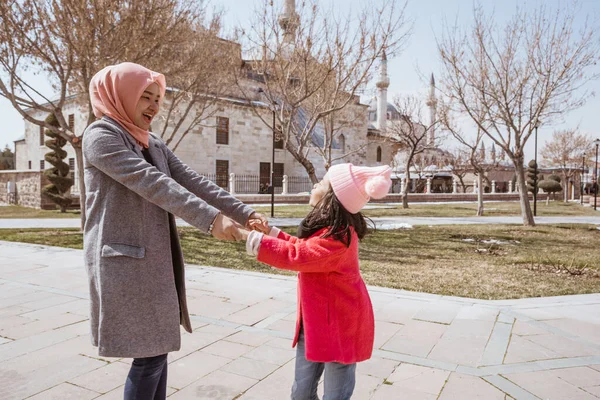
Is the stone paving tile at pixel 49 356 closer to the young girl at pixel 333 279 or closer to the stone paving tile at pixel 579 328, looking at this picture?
the young girl at pixel 333 279

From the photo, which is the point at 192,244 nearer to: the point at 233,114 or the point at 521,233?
the point at 521,233

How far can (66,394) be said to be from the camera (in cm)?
303

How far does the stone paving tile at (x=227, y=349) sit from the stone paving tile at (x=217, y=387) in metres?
0.35

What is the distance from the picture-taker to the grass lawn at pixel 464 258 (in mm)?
6574

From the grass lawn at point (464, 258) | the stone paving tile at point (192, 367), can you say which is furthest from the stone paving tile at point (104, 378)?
the grass lawn at point (464, 258)

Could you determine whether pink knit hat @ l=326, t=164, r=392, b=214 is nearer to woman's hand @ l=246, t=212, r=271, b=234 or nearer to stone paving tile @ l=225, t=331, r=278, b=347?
woman's hand @ l=246, t=212, r=271, b=234

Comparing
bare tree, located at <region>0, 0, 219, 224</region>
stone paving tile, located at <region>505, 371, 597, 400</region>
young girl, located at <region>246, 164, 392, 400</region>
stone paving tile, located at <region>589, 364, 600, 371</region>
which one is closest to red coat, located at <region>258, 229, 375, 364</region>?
young girl, located at <region>246, 164, 392, 400</region>

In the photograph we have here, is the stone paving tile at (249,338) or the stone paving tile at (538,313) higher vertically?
the stone paving tile at (538,313)

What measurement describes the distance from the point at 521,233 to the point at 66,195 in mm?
21152

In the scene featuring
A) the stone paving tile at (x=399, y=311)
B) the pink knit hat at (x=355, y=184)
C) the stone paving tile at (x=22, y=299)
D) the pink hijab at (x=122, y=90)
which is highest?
the pink hijab at (x=122, y=90)

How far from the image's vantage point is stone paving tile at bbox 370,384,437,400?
9.92ft

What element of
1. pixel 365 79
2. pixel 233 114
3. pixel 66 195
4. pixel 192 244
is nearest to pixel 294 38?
pixel 365 79

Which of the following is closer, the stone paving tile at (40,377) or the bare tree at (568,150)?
the stone paving tile at (40,377)

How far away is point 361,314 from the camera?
229 cm
